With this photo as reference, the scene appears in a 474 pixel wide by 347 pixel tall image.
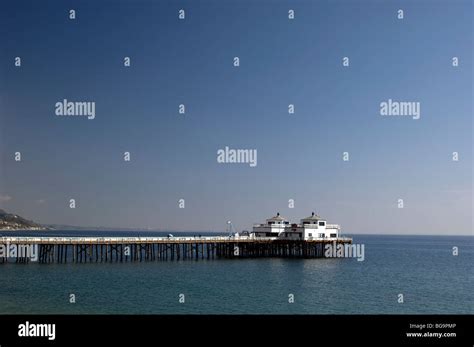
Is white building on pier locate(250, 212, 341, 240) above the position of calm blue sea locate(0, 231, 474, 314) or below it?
above

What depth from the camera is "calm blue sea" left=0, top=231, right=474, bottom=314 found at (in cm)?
3153

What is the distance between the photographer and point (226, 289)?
1485 inches

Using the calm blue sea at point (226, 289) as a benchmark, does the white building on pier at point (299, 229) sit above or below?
above

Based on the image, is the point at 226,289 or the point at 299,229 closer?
the point at 226,289

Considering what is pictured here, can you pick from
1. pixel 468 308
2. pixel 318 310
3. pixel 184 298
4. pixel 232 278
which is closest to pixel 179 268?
pixel 232 278

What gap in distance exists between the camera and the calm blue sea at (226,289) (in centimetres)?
3153

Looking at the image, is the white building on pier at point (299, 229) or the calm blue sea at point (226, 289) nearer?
the calm blue sea at point (226, 289)

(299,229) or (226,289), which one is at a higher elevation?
(299,229)

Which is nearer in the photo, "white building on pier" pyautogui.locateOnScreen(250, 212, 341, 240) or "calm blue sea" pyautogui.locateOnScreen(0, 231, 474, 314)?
"calm blue sea" pyautogui.locateOnScreen(0, 231, 474, 314)
